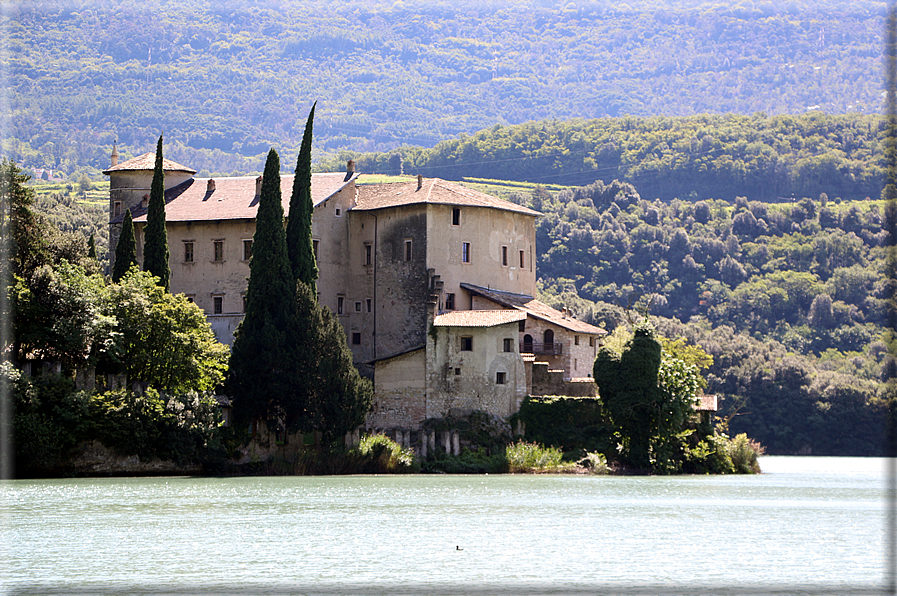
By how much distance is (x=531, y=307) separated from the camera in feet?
189

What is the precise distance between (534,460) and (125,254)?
19717mm

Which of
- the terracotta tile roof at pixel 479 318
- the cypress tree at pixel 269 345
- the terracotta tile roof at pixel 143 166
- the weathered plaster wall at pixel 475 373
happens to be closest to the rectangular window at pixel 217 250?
the terracotta tile roof at pixel 143 166

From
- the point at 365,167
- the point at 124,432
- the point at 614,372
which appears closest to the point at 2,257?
the point at 124,432

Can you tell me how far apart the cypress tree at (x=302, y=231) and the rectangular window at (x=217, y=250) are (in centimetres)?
807

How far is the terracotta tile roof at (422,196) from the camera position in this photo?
5734 cm

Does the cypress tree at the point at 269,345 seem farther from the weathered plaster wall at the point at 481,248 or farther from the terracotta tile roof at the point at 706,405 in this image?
the terracotta tile roof at the point at 706,405

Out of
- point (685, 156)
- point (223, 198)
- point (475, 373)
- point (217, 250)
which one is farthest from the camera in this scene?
point (685, 156)

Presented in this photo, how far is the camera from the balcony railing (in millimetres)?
55606

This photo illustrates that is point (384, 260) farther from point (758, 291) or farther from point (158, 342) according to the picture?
point (758, 291)

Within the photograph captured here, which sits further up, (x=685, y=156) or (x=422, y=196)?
(x=685, y=156)

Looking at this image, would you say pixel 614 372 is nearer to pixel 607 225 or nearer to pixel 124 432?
pixel 124 432

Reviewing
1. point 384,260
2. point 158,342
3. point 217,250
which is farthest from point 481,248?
point 158,342

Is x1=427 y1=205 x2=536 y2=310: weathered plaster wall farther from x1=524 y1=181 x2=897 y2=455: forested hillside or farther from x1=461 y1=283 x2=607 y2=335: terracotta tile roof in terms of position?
x1=524 y1=181 x2=897 y2=455: forested hillside

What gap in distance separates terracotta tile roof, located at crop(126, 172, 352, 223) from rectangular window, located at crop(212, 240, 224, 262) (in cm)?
128
